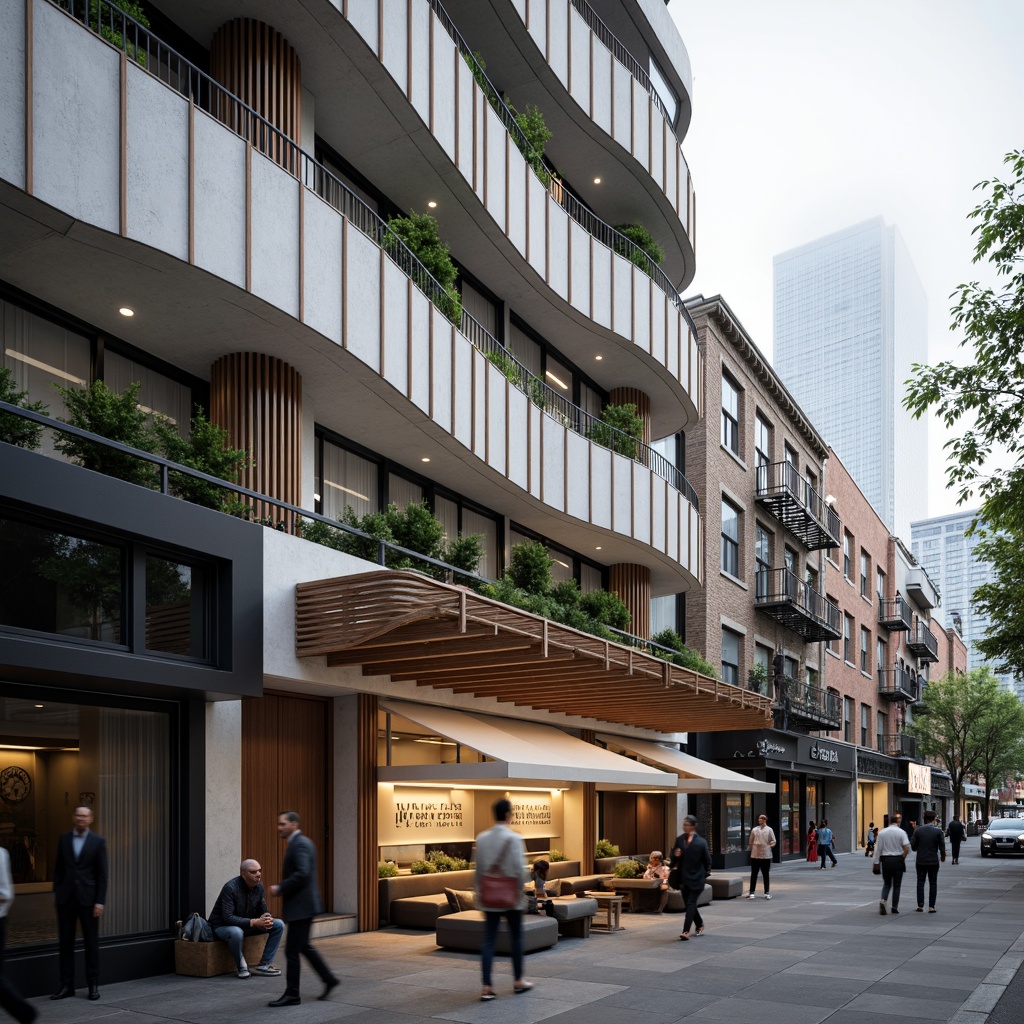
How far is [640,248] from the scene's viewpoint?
27.3m

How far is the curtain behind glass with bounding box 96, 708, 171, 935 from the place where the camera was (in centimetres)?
1223

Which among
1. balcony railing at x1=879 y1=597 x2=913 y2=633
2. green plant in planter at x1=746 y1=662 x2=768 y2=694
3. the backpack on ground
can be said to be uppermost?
balcony railing at x1=879 y1=597 x2=913 y2=633

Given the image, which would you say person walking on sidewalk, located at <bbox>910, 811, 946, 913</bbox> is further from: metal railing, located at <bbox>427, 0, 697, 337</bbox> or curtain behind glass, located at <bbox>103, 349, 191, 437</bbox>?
curtain behind glass, located at <bbox>103, 349, 191, 437</bbox>

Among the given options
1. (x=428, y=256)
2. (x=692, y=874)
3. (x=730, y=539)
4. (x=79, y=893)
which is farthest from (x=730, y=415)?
(x=79, y=893)

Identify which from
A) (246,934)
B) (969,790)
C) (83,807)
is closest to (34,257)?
(83,807)

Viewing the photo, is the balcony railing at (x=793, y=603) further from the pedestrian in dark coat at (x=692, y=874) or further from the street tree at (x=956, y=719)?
the street tree at (x=956, y=719)

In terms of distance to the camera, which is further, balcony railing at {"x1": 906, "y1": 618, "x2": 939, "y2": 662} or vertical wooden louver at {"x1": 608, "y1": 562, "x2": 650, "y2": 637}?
balcony railing at {"x1": 906, "y1": 618, "x2": 939, "y2": 662}

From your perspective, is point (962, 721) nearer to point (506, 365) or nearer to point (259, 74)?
point (506, 365)

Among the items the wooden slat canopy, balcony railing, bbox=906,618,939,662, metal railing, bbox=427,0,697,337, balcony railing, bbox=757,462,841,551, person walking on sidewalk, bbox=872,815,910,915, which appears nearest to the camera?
the wooden slat canopy

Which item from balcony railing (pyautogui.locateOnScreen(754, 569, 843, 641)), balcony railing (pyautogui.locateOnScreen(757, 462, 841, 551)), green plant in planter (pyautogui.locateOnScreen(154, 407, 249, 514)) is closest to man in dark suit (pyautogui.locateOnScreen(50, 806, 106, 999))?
green plant in planter (pyautogui.locateOnScreen(154, 407, 249, 514))

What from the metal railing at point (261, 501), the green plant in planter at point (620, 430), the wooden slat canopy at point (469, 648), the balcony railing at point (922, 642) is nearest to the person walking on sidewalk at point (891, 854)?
the wooden slat canopy at point (469, 648)

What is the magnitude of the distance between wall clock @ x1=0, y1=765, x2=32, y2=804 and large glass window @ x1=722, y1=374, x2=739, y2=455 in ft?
93.3

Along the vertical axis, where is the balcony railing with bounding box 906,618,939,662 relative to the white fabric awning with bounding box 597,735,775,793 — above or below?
above

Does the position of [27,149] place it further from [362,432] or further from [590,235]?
[590,235]
